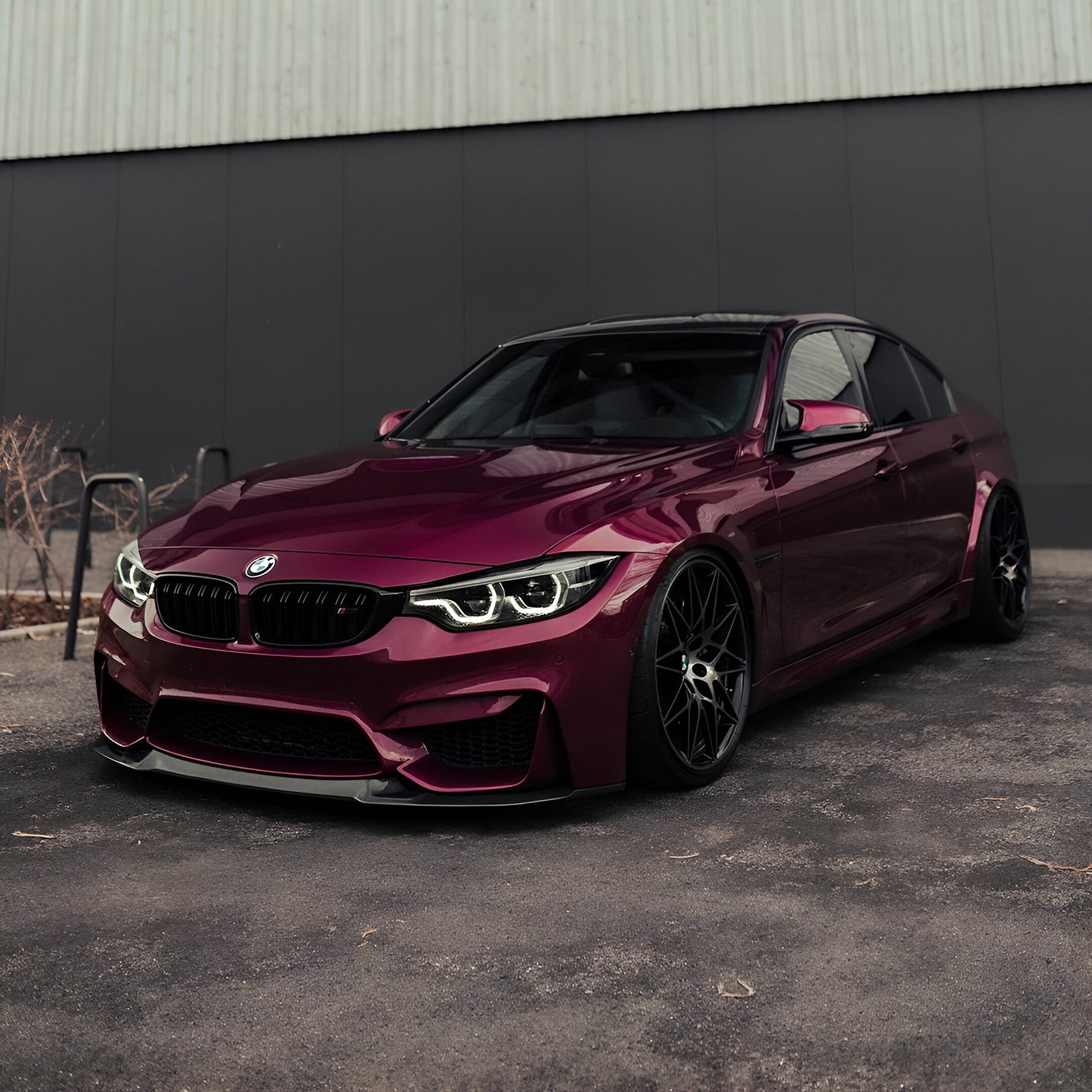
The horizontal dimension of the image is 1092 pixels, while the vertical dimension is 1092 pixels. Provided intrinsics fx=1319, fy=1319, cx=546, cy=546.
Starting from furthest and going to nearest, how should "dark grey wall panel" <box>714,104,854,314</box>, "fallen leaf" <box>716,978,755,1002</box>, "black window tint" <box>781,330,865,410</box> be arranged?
"dark grey wall panel" <box>714,104,854,314</box> < "black window tint" <box>781,330,865,410</box> < "fallen leaf" <box>716,978,755,1002</box>

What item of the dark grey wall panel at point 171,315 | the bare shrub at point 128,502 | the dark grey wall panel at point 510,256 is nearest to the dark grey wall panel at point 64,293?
the dark grey wall panel at point 510,256

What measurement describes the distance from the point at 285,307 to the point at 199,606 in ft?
27.6

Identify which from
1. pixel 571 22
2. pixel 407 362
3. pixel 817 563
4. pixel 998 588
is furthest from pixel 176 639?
pixel 571 22

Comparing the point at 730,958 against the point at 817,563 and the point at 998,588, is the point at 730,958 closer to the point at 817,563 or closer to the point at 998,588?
the point at 817,563

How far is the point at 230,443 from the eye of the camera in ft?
39.2

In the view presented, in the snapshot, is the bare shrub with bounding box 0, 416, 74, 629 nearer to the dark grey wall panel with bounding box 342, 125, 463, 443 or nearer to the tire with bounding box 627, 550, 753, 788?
the dark grey wall panel with bounding box 342, 125, 463, 443

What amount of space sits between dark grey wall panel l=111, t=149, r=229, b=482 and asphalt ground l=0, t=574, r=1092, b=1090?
7.72 m

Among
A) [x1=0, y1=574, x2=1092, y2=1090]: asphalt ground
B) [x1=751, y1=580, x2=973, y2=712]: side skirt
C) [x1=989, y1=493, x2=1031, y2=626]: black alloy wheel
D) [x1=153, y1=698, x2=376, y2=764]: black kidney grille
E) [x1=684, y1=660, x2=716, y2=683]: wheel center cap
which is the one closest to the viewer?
[x1=0, y1=574, x2=1092, y2=1090]: asphalt ground

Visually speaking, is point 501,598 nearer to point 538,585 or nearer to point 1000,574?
point 538,585

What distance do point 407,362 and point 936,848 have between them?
875cm

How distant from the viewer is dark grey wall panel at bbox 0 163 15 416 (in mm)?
12555

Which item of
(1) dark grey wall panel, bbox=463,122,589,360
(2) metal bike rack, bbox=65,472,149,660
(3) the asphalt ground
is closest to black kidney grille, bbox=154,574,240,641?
(3) the asphalt ground

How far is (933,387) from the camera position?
6.19 metres

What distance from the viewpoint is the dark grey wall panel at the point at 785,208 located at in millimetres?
10969
